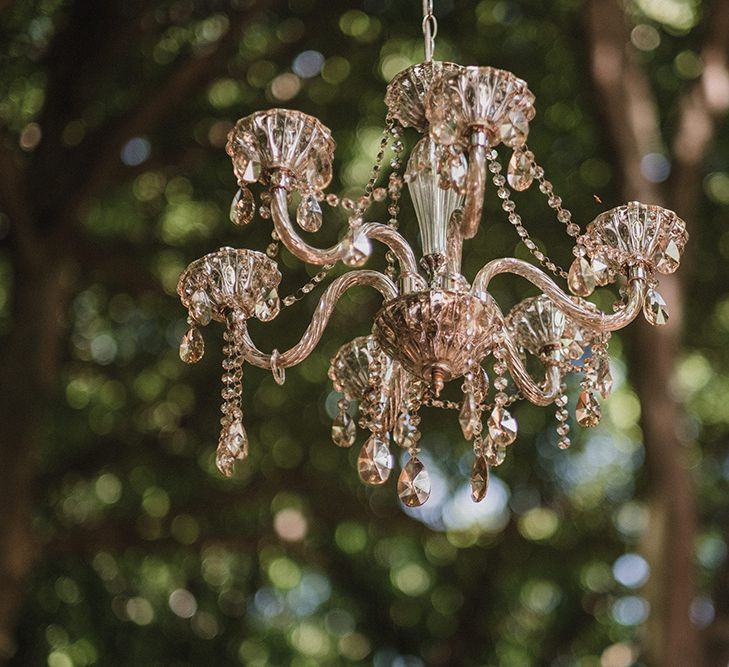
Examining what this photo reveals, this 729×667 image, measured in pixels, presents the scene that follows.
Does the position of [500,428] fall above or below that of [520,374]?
below

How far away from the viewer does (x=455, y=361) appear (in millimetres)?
2891

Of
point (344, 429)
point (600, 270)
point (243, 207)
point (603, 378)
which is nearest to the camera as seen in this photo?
point (243, 207)

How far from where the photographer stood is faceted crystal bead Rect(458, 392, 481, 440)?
Answer: 2643 mm

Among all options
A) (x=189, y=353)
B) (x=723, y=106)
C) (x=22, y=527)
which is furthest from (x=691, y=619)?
(x=189, y=353)

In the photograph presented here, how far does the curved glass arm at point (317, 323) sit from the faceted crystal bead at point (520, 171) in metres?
0.44

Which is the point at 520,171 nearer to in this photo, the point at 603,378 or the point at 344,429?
the point at 603,378

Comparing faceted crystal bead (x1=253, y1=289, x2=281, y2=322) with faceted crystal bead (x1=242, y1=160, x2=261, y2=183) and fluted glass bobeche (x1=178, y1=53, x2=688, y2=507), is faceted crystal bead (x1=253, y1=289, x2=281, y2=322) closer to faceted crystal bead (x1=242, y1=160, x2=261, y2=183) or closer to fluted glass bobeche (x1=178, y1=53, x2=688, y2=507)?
fluted glass bobeche (x1=178, y1=53, x2=688, y2=507)

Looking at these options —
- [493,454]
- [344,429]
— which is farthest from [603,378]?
[344,429]

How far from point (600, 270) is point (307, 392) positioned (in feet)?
15.0

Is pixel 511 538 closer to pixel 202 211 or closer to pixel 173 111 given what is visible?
pixel 202 211

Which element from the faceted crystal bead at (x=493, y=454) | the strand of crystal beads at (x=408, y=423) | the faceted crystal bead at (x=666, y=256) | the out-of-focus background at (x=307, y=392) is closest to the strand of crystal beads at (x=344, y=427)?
the strand of crystal beads at (x=408, y=423)

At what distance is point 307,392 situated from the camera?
24.2 ft

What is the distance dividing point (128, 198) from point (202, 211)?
15.3 inches

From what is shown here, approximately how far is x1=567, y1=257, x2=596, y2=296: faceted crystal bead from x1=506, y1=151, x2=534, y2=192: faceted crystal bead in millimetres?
319
